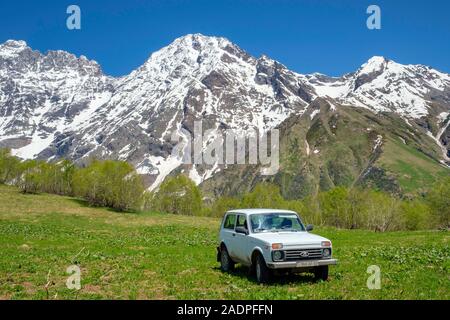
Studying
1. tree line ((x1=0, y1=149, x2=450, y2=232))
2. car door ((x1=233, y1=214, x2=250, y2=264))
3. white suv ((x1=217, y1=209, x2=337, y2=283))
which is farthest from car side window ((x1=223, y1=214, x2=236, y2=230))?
tree line ((x1=0, y1=149, x2=450, y2=232))

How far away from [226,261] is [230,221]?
193 centimetres

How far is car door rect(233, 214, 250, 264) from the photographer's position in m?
19.0

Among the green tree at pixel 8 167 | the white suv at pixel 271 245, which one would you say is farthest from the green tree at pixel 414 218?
the green tree at pixel 8 167

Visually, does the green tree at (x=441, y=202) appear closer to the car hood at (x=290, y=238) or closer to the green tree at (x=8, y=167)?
the car hood at (x=290, y=238)

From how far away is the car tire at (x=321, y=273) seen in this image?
17.7 metres

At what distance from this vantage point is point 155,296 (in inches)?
627

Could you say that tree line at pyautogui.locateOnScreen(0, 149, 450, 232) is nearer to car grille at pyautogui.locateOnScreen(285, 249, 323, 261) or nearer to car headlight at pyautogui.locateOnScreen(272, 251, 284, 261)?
car grille at pyautogui.locateOnScreen(285, 249, 323, 261)

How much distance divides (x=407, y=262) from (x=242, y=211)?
8.88 metres

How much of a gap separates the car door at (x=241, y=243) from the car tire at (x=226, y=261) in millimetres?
934

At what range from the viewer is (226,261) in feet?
69.7

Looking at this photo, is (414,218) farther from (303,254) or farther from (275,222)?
(303,254)

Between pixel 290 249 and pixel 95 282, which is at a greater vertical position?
pixel 290 249
